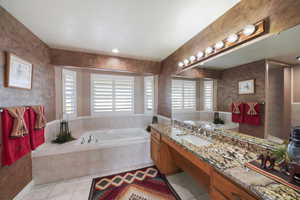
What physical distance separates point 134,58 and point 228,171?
110 inches

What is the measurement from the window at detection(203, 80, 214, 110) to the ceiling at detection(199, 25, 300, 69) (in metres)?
0.37

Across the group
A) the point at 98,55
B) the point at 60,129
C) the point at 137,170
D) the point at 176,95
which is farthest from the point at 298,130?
the point at 60,129

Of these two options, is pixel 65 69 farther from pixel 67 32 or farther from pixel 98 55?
pixel 67 32

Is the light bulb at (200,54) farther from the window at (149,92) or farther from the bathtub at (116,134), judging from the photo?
the bathtub at (116,134)

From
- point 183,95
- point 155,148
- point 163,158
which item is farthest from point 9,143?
point 183,95

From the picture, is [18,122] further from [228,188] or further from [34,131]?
[228,188]

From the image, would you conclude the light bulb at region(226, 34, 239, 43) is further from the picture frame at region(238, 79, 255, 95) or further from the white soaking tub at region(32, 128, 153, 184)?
the white soaking tub at region(32, 128, 153, 184)

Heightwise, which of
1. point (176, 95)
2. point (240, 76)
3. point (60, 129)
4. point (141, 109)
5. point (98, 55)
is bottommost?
point (60, 129)

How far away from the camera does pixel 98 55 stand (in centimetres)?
265

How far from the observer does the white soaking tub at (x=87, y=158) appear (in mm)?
1871

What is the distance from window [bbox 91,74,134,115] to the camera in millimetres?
3283

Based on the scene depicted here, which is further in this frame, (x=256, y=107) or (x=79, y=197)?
(x=79, y=197)

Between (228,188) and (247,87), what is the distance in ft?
3.49

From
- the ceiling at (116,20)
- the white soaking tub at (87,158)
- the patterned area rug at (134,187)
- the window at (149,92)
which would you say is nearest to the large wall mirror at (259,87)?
the ceiling at (116,20)
